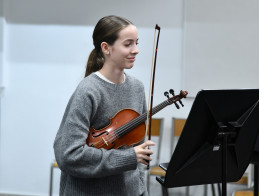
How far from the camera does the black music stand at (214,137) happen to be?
1344 millimetres

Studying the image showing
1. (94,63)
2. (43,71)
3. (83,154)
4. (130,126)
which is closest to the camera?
(83,154)

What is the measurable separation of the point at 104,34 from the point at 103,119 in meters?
0.36

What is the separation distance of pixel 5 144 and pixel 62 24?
1447 mm

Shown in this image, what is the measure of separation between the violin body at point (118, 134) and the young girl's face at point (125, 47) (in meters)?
0.21

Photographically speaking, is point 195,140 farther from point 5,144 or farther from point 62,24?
point 5,144

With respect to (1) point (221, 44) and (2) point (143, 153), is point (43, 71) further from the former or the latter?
(2) point (143, 153)

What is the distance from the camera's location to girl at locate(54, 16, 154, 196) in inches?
54.9

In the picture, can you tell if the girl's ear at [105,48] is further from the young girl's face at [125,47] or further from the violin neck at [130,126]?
the violin neck at [130,126]

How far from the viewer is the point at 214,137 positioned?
141 centimetres

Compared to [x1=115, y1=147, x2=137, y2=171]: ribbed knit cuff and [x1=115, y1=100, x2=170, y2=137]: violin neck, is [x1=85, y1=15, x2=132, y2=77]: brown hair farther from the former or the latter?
[x1=115, y1=147, x2=137, y2=171]: ribbed knit cuff

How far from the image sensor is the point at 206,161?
146 centimetres

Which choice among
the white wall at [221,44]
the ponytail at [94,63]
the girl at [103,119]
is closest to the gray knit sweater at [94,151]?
the girl at [103,119]

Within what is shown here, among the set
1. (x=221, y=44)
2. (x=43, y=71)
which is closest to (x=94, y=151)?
(x=221, y=44)

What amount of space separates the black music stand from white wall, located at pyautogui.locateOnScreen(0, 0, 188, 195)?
221 cm
